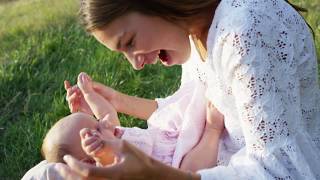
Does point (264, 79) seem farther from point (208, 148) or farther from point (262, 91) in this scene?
point (208, 148)

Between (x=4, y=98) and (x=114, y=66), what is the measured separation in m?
0.66

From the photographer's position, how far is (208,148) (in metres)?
2.67

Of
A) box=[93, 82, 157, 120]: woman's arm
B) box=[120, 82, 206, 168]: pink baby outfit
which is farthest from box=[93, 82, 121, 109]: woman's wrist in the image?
box=[120, 82, 206, 168]: pink baby outfit

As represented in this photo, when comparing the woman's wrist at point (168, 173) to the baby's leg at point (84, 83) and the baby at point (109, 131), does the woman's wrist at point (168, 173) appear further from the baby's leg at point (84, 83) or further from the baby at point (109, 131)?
the baby's leg at point (84, 83)

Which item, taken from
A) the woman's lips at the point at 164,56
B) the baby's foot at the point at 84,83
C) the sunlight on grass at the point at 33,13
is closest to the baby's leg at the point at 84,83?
the baby's foot at the point at 84,83

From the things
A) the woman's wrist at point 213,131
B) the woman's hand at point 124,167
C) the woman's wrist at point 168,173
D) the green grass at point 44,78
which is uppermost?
the woman's hand at point 124,167

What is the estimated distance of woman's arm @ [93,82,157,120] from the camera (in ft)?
10.2

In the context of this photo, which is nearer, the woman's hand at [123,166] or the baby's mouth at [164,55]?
the woman's hand at [123,166]

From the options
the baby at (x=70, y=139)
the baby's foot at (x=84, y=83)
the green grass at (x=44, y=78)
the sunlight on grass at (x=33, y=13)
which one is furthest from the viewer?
the sunlight on grass at (x=33, y=13)

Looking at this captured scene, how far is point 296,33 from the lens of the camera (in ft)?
7.96

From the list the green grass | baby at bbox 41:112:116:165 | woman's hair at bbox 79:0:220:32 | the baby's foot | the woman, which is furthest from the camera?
the green grass

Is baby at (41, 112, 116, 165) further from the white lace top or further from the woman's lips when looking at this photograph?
the white lace top

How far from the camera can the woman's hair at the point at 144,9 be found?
2404 mm

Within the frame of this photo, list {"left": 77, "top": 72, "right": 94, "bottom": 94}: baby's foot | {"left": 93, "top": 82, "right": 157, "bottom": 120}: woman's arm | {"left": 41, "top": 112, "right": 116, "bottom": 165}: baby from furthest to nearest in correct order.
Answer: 1. {"left": 93, "top": 82, "right": 157, "bottom": 120}: woman's arm
2. {"left": 77, "top": 72, "right": 94, "bottom": 94}: baby's foot
3. {"left": 41, "top": 112, "right": 116, "bottom": 165}: baby
